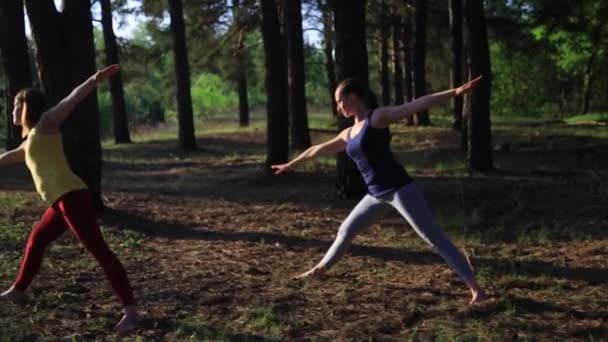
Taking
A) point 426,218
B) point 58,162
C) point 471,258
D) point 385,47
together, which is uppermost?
point 385,47

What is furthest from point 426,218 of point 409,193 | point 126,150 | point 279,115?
point 126,150

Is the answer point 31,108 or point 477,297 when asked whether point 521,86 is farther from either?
point 31,108

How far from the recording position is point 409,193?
5.63 metres

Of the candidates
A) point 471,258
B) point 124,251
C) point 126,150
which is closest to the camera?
point 471,258

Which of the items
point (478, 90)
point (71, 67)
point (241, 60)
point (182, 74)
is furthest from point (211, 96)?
Answer: point (71, 67)

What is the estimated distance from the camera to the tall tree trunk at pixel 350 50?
10953 millimetres

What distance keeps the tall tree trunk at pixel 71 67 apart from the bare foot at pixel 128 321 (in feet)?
15.1

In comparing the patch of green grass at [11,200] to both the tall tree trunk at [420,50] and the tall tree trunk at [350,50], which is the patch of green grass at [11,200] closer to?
the tall tree trunk at [350,50]

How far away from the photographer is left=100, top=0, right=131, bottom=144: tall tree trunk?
26734 millimetres

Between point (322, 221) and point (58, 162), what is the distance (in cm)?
499

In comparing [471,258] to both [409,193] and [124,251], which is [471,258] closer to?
[409,193]

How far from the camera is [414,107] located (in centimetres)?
521

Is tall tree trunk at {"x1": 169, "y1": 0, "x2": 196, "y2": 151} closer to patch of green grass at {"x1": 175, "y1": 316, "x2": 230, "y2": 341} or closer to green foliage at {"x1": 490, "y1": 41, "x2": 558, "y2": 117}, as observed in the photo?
patch of green grass at {"x1": 175, "y1": 316, "x2": 230, "y2": 341}

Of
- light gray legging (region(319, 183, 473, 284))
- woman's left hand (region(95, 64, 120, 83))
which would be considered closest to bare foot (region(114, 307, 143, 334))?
woman's left hand (region(95, 64, 120, 83))
